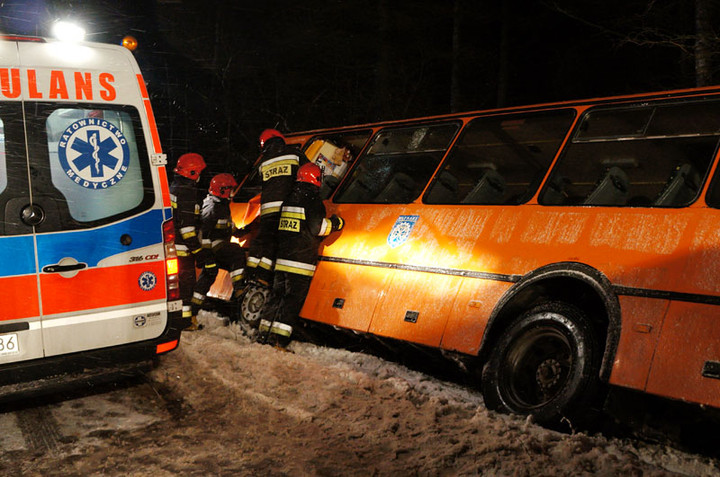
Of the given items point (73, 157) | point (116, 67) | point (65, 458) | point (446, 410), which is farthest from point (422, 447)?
point (116, 67)

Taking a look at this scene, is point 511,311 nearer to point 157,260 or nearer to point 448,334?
point 448,334

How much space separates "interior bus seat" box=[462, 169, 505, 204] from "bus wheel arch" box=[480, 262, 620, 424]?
150 centimetres

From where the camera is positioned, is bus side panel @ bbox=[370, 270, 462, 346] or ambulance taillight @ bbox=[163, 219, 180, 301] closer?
ambulance taillight @ bbox=[163, 219, 180, 301]

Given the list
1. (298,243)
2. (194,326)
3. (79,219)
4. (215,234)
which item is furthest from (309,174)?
(79,219)

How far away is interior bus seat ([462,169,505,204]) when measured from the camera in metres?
5.94

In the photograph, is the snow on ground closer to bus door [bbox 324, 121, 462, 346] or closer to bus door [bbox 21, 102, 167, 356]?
bus door [bbox 324, 121, 462, 346]

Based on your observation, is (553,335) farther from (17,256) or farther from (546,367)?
(17,256)

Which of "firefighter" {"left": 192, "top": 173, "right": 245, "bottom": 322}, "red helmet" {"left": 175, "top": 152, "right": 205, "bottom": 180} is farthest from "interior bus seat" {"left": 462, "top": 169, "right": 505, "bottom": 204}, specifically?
"red helmet" {"left": 175, "top": 152, "right": 205, "bottom": 180}

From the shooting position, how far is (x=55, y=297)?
4195mm

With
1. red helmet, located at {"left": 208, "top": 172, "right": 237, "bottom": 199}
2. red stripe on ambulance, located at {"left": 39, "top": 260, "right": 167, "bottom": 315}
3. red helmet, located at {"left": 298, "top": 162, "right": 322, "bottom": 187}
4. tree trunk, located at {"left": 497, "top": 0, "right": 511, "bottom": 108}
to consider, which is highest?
tree trunk, located at {"left": 497, "top": 0, "right": 511, "bottom": 108}

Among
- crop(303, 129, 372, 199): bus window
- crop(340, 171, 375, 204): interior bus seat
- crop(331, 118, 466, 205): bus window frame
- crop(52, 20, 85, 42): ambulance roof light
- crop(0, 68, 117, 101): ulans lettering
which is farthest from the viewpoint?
crop(303, 129, 372, 199): bus window

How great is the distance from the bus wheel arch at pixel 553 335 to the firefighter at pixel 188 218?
12.9 ft

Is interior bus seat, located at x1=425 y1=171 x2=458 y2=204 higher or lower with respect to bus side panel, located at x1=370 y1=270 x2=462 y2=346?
higher

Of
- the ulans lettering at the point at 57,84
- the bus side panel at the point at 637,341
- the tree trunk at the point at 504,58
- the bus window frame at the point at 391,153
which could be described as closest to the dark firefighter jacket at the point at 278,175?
the bus window frame at the point at 391,153
